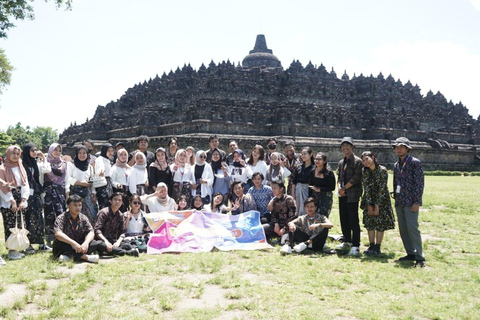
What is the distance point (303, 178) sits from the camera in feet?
32.7

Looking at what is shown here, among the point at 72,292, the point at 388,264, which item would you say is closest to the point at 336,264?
the point at 388,264

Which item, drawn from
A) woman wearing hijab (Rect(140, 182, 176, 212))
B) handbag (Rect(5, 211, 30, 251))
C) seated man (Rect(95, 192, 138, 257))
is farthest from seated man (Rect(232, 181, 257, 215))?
handbag (Rect(5, 211, 30, 251))

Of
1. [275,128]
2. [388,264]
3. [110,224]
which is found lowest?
[388,264]

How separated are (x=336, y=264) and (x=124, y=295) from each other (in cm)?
417

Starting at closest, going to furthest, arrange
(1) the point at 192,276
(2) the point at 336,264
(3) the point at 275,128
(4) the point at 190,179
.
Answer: (1) the point at 192,276 < (2) the point at 336,264 < (4) the point at 190,179 < (3) the point at 275,128

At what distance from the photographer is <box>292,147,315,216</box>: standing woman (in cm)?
981

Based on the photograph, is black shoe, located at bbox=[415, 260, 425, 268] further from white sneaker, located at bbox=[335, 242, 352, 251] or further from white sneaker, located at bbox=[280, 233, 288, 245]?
white sneaker, located at bbox=[280, 233, 288, 245]

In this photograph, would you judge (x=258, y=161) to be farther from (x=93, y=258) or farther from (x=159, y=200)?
(x=93, y=258)

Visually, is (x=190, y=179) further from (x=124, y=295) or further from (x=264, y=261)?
(x=124, y=295)

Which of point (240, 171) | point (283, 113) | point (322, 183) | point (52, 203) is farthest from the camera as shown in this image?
point (283, 113)

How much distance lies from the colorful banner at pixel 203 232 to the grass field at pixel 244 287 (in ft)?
1.79

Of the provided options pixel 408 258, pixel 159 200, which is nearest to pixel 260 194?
pixel 159 200

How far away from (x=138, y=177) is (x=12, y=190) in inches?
118

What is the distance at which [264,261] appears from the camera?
7785 mm
